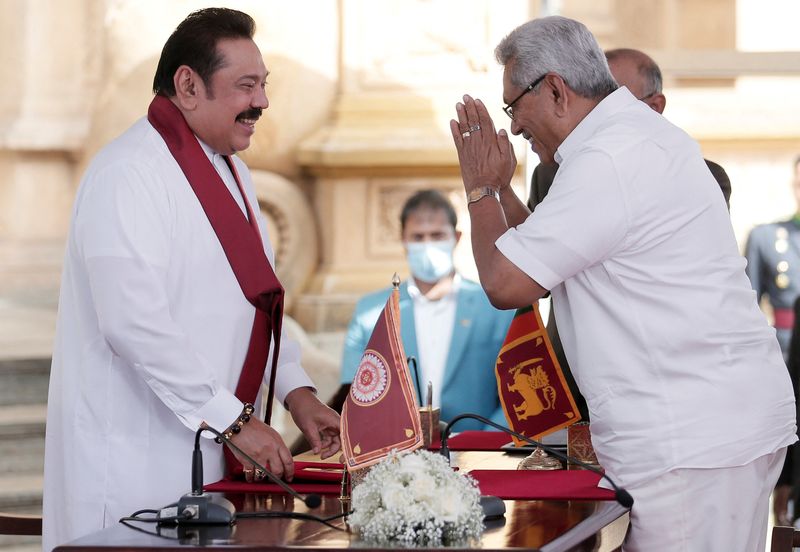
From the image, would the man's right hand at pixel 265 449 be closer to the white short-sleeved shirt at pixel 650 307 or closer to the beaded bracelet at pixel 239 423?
the beaded bracelet at pixel 239 423

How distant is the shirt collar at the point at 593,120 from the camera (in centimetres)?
312

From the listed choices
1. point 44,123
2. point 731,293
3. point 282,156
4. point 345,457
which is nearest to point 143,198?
point 345,457

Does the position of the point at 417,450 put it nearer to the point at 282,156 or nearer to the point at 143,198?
the point at 143,198

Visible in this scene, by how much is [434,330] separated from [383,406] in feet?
8.04

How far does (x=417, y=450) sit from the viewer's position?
8.96 ft

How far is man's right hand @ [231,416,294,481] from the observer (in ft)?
10.00

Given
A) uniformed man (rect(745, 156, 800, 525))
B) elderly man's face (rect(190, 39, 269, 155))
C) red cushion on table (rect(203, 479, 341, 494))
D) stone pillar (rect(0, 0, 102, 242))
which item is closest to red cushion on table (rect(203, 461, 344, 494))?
red cushion on table (rect(203, 479, 341, 494))

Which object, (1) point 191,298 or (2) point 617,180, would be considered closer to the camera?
(2) point 617,180

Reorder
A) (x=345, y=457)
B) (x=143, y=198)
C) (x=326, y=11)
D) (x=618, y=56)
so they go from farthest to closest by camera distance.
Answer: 1. (x=326, y=11)
2. (x=618, y=56)
3. (x=143, y=198)
4. (x=345, y=457)

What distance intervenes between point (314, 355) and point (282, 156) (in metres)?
1.17

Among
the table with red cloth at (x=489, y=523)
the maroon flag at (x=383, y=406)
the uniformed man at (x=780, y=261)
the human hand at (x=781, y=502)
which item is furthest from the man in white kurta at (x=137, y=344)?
the uniformed man at (x=780, y=261)

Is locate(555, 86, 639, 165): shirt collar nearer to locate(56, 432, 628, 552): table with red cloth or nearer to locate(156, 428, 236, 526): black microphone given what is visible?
locate(56, 432, 628, 552): table with red cloth

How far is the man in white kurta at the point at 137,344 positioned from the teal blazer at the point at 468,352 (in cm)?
187

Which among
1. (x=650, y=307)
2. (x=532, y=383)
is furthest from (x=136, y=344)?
(x=650, y=307)
